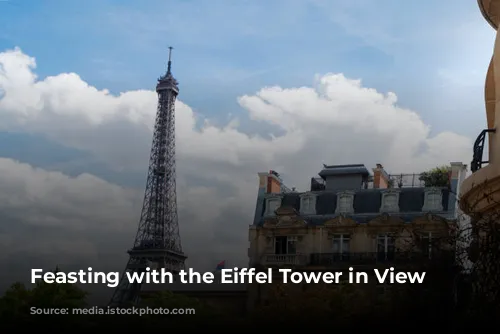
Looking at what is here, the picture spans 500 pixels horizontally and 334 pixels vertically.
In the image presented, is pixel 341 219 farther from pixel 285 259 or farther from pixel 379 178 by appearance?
pixel 379 178

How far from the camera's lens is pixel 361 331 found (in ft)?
37.0

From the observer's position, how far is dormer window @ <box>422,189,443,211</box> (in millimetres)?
45791

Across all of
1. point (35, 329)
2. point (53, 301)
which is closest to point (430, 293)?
point (35, 329)

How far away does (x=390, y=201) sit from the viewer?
47.3m

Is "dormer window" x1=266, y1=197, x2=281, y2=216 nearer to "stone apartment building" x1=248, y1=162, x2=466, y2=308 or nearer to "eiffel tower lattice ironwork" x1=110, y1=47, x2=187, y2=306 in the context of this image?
"stone apartment building" x1=248, y1=162, x2=466, y2=308

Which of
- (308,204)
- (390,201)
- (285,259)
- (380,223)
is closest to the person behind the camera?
(380,223)

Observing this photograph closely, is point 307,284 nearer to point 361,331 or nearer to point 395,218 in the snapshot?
point 395,218

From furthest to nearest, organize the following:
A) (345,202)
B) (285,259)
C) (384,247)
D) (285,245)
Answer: (345,202)
(285,245)
(285,259)
(384,247)

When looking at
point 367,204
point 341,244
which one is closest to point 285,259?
point 341,244

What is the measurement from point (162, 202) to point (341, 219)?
62.3 m

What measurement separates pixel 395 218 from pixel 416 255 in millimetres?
29845

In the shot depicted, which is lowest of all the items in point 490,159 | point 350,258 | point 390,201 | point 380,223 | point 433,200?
point 490,159

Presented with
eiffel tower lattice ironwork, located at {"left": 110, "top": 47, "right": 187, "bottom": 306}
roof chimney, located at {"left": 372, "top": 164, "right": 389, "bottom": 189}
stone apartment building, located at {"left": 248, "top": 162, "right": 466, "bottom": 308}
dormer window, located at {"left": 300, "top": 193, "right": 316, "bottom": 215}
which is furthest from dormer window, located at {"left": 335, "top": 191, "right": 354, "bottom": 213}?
eiffel tower lattice ironwork, located at {"left": 110, "top": 47, "right": 187, "bottom": 306}

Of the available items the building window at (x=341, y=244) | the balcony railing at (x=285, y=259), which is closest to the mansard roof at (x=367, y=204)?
the building window at (x=341, y=244)
